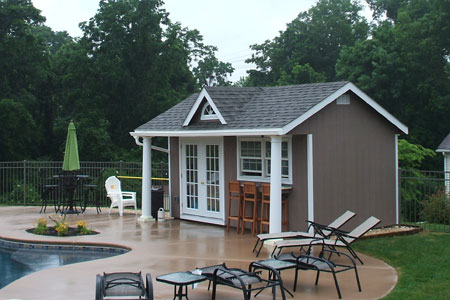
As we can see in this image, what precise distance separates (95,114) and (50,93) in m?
3.89

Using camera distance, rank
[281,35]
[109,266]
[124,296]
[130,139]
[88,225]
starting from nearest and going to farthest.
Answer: [124,296] < [109,266] < [88,225] < [130,139] < [281,35]

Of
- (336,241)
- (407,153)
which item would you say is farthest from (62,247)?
(407,153)

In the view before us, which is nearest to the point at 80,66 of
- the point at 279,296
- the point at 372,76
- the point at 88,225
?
the point at 372,76

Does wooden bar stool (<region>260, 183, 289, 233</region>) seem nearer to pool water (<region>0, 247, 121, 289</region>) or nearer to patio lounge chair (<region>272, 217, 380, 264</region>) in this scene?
patio lounge chair (<region>272, 217, 380, 264</region>)

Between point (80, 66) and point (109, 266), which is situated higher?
point (80, 66)

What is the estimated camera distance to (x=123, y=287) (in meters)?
8.55

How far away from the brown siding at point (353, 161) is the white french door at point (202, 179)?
304cm

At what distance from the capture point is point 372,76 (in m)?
37.2

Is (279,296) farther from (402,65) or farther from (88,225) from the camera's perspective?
(402,65)

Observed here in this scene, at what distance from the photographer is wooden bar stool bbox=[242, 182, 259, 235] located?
1509 centimetres

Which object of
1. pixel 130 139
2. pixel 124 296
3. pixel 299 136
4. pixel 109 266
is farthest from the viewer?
pixel 130 139

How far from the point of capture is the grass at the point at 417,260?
9.39 metres

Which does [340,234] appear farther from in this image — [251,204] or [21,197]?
[21,197]

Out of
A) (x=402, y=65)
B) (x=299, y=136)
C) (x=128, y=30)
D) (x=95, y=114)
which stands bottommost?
(x=299, y=136)
